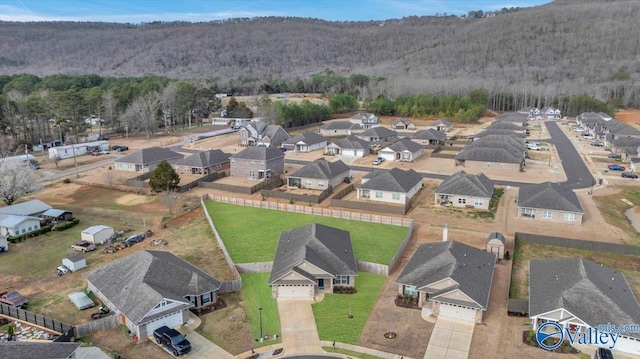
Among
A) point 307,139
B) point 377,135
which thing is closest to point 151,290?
point 307,139

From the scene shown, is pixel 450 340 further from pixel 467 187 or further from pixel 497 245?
pixel 467 187

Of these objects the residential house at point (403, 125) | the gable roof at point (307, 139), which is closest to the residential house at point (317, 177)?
the gable roof at point (307, 139)

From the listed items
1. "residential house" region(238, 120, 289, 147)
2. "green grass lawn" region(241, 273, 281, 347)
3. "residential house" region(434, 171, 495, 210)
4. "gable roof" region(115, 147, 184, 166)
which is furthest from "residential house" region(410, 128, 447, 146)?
"green grass lawn" region(241, 273, 281, 347)

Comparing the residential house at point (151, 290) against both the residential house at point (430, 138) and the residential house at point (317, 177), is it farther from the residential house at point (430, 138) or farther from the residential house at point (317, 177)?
the residential house at point (430, 138)

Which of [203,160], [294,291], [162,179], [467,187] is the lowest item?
[294,291]

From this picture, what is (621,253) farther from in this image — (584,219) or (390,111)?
(390,111)

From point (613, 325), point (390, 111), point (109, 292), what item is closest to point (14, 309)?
point (109, 292)
